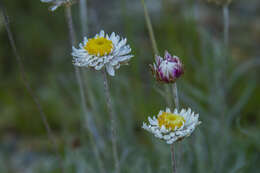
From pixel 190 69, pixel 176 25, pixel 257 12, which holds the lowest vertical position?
pixel 190 69

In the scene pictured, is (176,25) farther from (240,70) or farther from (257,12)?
(257,12)

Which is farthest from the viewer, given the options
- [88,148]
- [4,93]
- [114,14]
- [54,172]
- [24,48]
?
[114,14]

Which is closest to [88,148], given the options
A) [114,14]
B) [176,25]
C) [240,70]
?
[240,70]

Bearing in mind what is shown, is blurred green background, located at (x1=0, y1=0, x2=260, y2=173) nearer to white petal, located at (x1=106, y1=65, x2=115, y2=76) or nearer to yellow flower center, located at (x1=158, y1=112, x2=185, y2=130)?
yellow flower center, located at (x1=158, y1=112, x2=185, y2=130)

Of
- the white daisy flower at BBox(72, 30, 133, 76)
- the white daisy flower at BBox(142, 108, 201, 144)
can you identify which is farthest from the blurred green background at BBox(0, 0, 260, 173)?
the white daisy flower at BBox(72, 30, 133, 76)

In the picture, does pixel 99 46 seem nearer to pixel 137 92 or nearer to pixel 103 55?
pixel 103 55

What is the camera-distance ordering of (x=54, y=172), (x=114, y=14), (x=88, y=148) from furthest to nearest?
(x=114, y=14) → (x=88, y=148) → (x=54, y=172)

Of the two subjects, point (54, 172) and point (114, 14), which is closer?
point (54, 172)
